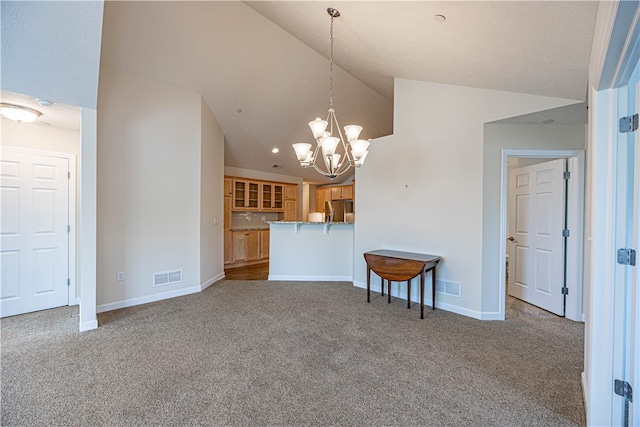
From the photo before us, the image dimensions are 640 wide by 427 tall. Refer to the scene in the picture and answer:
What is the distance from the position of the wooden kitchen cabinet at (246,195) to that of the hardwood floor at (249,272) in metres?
1.34

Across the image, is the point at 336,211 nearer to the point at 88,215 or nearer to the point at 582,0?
the point at 88,215

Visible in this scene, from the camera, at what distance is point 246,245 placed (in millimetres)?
6445

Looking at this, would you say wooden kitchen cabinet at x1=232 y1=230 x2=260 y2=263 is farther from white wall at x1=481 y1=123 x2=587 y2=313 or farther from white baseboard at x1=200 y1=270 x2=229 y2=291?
white wall at x1=481 y1=123 x2=587 y2=313

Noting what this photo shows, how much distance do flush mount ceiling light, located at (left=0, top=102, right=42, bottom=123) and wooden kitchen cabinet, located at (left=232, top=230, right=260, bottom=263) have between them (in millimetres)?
3816

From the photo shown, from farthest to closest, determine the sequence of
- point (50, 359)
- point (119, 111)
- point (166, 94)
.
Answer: point (166, 94) → point (119, 111) → point (50, 359)

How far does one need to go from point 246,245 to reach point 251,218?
2.91 ft

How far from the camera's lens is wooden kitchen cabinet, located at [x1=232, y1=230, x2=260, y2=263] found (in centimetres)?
625

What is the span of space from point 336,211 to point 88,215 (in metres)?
5.65

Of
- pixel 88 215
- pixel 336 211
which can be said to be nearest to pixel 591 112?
pixel 88 215

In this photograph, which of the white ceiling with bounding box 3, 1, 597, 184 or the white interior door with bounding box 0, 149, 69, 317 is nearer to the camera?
the white ceiling with bounding box 3, 1, 597, 184

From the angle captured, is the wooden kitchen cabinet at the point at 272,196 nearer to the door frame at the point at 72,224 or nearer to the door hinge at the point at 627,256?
the door frame at the point at 72,224

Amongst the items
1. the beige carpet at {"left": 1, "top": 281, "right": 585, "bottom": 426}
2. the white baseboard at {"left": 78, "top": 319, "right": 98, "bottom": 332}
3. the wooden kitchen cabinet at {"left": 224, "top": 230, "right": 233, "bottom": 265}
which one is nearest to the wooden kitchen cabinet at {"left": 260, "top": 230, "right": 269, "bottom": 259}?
the wooden kitchen cabinet at {"left": 224, "top": 230, "right": 233, "bottom": 265}

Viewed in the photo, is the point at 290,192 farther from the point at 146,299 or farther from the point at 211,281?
the point at 146,299

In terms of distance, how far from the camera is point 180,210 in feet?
12.9
